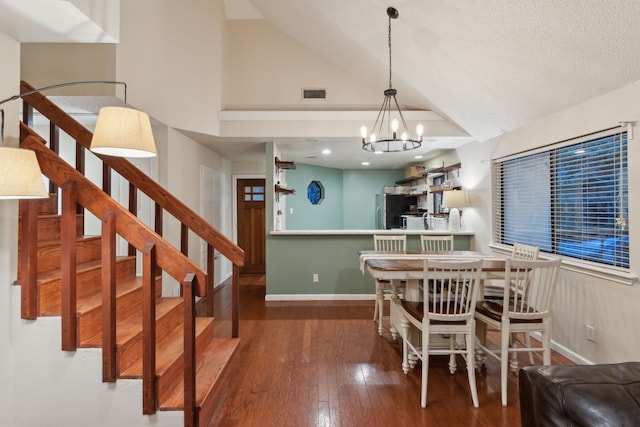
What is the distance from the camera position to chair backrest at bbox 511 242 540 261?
288 centimetres

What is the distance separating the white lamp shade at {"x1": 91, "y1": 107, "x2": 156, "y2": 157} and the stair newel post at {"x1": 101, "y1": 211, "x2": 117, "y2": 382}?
363mm

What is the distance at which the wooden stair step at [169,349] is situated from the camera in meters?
1.87

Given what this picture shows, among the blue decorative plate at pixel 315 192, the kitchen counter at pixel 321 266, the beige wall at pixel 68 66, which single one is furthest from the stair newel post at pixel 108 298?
the blue decorative plate at pixel 315 192

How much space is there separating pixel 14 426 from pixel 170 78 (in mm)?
3271

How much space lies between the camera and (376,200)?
775 cm

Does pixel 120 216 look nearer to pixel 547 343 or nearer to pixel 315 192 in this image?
pixel 547 343

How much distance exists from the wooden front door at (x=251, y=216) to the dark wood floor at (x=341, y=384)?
279 cm

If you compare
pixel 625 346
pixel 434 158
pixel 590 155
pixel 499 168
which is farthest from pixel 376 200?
pixel 625 346

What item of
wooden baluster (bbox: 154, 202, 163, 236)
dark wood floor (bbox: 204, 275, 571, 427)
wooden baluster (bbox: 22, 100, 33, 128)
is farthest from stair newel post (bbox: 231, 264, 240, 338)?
wooden baluster (bbox: 22, 100, 33, 128)

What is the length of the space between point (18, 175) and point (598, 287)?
12.2ft

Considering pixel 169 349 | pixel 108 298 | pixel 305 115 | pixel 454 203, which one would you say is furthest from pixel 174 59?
pixel 454 203

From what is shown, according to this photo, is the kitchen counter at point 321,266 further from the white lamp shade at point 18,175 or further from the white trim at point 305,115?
the white lamp shade at point 18,175

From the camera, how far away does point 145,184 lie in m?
2.70

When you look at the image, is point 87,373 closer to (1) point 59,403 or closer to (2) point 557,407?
(1) point 59,403
